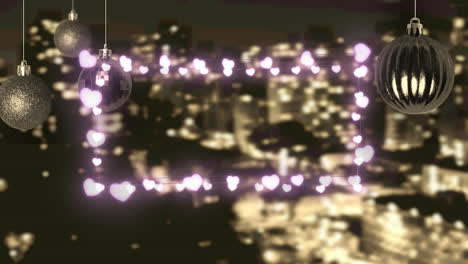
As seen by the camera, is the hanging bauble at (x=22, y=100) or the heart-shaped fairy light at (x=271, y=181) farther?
the heart-shaped fairy light at (x=271, y=181)

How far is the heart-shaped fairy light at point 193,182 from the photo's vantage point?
3.93 meters

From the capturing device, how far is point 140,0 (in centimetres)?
403

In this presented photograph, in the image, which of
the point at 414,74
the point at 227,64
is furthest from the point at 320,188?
the point at 414,74

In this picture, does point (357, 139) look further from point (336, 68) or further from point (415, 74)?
point (415, 74)

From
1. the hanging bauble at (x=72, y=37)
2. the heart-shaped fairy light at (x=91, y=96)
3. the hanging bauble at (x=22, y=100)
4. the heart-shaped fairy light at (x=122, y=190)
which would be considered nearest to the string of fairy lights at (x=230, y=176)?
the heart-shaped fairy light at (x=122, y=190)

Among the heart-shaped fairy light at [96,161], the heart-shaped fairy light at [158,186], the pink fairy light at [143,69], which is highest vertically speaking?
the pink fairy light at [143,69]

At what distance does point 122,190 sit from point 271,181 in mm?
975

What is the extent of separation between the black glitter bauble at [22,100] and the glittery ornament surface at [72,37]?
2.18 ft

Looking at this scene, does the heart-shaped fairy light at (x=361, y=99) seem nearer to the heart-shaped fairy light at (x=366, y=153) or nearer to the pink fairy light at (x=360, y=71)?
the pink fairy light at (x=360, y=71)

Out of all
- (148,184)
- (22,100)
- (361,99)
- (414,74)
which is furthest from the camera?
(361,99)

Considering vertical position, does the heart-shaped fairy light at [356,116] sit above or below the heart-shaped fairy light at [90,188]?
above

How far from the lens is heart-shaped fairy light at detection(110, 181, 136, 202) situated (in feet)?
12.9

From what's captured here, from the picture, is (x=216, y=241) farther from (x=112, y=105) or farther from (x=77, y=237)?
(x=112, y=105)

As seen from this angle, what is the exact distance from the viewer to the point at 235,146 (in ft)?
13.3
